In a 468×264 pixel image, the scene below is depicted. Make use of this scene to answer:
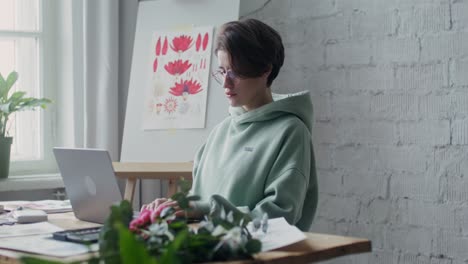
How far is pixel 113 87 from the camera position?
3451mm

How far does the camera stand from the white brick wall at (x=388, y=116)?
8.76 feet

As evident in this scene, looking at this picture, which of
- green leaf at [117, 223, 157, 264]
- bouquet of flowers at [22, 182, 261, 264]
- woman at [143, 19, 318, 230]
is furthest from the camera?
woman at [143, 19, 318, 230]

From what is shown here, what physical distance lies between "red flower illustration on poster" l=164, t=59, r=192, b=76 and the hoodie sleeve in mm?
1087

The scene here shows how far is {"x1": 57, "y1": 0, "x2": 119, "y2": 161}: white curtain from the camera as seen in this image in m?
3.43

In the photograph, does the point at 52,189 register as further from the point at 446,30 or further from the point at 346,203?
the point at 446,30

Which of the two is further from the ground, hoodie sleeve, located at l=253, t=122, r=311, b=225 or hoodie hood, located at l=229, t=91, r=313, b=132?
hoodie hood, located at l=229, t=91, r=313, b=132

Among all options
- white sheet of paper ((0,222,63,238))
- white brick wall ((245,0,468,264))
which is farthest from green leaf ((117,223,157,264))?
white brick wall ((245,0,468,264))

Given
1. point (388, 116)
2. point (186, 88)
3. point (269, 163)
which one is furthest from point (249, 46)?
point (186, 88)

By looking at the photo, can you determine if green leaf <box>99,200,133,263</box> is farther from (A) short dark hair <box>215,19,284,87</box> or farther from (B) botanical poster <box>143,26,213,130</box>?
(B) botanical poster <box>143,26,213,130</box>

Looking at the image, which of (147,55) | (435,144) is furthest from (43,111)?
(435,144)

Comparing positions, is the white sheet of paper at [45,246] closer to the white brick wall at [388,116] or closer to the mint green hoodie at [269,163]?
the mint green hoodie at [269,163]

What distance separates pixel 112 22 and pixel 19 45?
44 centimetres

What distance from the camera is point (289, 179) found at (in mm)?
2000

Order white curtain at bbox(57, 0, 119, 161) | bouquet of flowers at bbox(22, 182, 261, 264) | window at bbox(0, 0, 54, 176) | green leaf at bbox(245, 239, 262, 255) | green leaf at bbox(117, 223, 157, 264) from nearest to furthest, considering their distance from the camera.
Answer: green leaf at bbox(117, 223, 157, 264)
bouquet of flowers at bbox(22, 182, 261, 264)
green leaf at bbox(245, 239, 262, 255)
white curtain at bbox(57, 0, 119, 161)
window at bbox(0, 0, 54, 176)
